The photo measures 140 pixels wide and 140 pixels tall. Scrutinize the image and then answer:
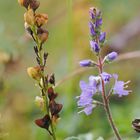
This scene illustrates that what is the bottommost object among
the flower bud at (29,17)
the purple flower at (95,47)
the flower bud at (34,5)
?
the purple flower at (95,47)

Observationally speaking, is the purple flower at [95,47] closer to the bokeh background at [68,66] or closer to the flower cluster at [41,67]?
the flower cluster at [41,67]

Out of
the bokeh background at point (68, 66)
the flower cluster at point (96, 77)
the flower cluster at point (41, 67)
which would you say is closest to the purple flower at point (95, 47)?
the flower cluster at point (96, 77)

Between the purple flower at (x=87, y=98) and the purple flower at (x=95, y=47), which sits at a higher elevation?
the purple flower at (x=95, y=47)

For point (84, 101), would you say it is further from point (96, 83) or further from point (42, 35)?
point (42, 35)

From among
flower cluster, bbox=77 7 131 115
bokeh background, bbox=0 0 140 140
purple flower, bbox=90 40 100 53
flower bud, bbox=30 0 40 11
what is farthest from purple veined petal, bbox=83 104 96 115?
bokeh background, bbox=0 0 140 140

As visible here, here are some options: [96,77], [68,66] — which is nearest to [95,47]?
[96,77]

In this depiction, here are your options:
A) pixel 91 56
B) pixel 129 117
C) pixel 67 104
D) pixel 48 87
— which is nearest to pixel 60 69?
pixel 91 56
